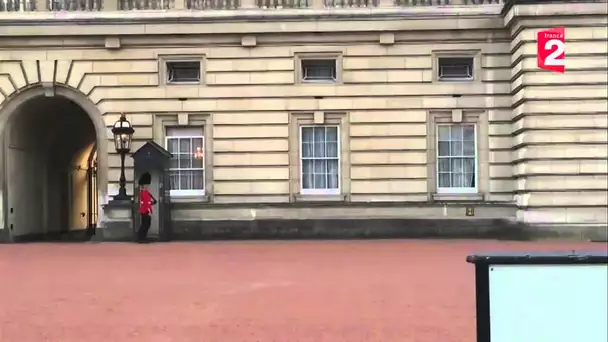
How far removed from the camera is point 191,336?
7.17 metres

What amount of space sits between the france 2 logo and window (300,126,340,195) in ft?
20.5

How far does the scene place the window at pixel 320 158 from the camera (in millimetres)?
21688

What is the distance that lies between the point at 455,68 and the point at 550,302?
18.9 meters

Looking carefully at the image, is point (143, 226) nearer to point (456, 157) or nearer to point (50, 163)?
point (50, 163)

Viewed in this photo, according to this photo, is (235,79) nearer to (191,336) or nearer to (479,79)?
(479,79)

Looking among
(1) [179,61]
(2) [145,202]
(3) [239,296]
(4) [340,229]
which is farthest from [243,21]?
(3) [239,296]

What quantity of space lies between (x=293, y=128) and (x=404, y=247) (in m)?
5.67

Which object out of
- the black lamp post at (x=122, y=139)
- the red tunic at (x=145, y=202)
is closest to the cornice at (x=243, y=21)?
the black lamp post at (x=122, y=139)

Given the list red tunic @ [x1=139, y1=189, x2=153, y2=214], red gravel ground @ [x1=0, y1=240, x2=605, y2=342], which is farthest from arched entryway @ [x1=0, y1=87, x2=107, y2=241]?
red gravel ground @ [x1=0, y1=240, x2=605, y2=342]

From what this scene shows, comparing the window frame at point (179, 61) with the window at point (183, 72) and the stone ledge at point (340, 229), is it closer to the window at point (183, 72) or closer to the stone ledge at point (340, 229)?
the window at point (183, 72)

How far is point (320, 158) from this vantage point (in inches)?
855

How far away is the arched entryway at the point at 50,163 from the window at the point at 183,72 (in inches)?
98.2

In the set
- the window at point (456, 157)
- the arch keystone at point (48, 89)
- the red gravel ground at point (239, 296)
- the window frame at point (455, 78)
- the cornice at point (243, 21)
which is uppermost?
the cornice at point (243, 21)

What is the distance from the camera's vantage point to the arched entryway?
21.6 meters
